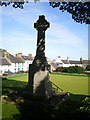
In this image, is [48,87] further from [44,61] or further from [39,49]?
[39,49]

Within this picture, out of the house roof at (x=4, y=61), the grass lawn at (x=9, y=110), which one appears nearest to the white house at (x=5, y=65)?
the house roof at (x=4, y=61)

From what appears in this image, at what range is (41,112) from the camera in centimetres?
874

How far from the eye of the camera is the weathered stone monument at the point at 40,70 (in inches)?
452

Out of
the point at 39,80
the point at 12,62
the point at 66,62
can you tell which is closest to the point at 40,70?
the point at 39,80

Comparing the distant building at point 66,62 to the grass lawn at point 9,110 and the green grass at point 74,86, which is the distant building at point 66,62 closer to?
the green grass at point 74,86

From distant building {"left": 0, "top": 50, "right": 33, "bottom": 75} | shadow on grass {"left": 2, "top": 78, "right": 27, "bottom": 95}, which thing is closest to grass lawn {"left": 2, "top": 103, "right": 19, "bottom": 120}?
shadow on grass {"left": 2, "top": 78, "right": 27, "bottom": 95}

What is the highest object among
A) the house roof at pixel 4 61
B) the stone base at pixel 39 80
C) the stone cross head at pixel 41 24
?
the stone cross head at pixel 41 24

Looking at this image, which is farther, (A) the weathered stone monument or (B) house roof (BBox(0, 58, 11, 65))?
(B) house roof (BBox(0, 58, 11, 65))

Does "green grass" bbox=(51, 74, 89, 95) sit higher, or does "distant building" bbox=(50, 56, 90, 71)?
"distant building" bbox=(50, 56, 90, 71)

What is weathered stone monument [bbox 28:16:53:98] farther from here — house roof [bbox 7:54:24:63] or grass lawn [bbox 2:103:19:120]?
house roof [bbox 7:54:24:63]

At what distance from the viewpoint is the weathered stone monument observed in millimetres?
11492

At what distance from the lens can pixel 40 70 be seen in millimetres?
11758

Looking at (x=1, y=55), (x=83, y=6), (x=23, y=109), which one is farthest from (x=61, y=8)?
(x=1, y=55)

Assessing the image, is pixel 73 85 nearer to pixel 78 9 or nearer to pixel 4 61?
pixel 78 9
